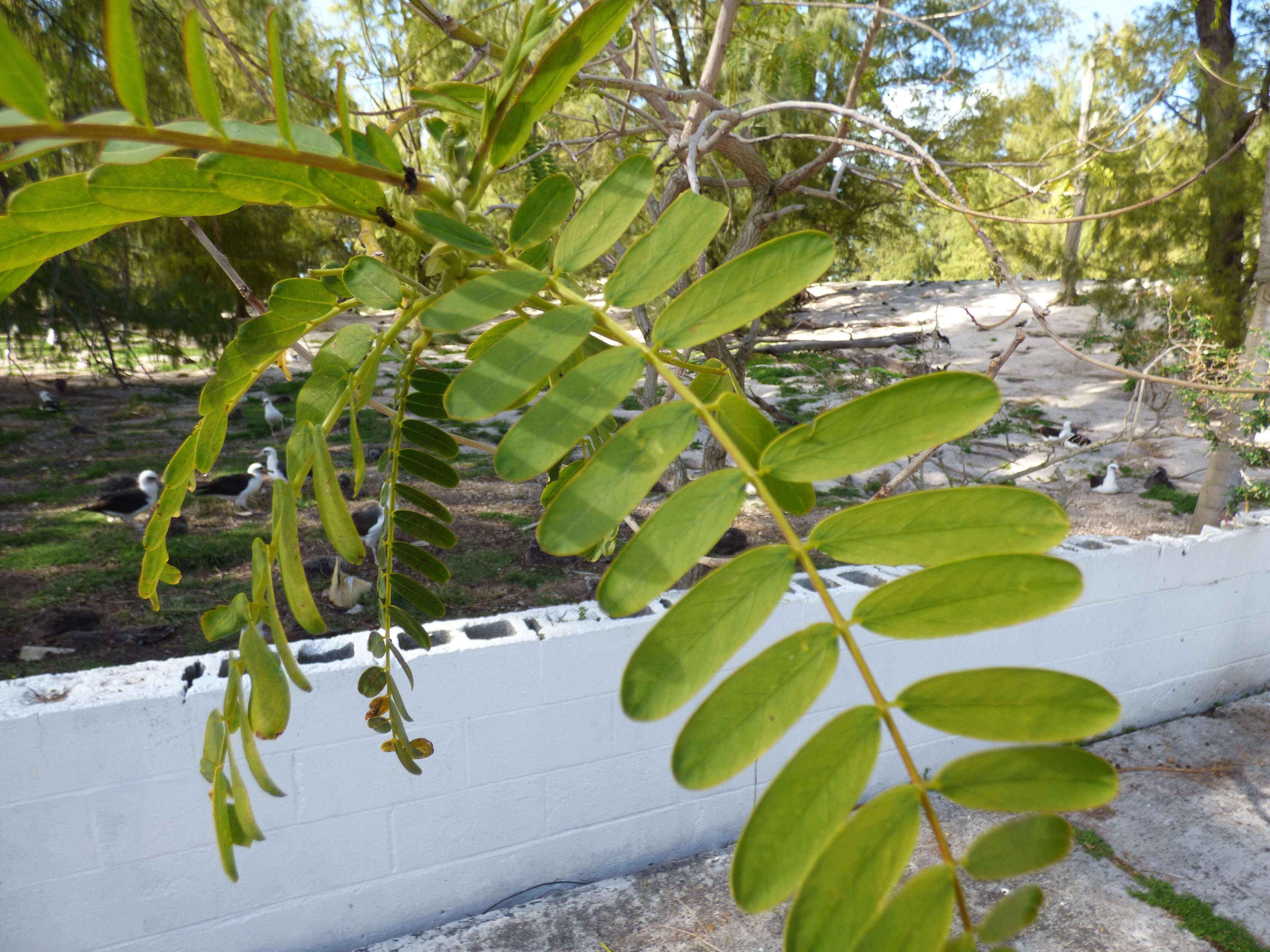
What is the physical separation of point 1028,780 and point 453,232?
38cm

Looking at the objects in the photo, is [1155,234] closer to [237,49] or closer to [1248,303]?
[1248,303]

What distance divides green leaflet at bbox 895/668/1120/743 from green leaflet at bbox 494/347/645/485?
0.19 meters

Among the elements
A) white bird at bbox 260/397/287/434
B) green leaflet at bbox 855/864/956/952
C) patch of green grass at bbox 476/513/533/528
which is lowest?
patch of green grass at bbox 476/513/533/528

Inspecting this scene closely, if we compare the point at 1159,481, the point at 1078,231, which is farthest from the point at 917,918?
the point at 1078,231

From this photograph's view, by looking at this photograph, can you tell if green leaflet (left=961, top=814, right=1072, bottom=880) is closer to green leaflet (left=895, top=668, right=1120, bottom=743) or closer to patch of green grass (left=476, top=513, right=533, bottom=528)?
green leaflet (left=895, top=668, right=1120, bottom=743)

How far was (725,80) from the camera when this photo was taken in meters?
5.21

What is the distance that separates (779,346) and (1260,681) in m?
2.54

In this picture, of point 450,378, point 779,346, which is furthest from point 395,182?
point 779,346

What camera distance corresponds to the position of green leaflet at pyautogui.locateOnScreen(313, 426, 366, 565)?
1.54 ft

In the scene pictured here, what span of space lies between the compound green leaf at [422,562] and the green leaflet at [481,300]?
357mm

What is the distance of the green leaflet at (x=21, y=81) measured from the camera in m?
0.27

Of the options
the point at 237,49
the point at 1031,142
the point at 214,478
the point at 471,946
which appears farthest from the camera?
the point at 1031,142

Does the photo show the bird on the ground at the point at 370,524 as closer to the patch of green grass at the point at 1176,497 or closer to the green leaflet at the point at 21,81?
the green leaflet at the point at 21,81

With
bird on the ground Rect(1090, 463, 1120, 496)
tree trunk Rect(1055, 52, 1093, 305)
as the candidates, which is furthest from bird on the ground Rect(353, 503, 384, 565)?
bird on the ground Rect(1090, 463, 1120, 496)
